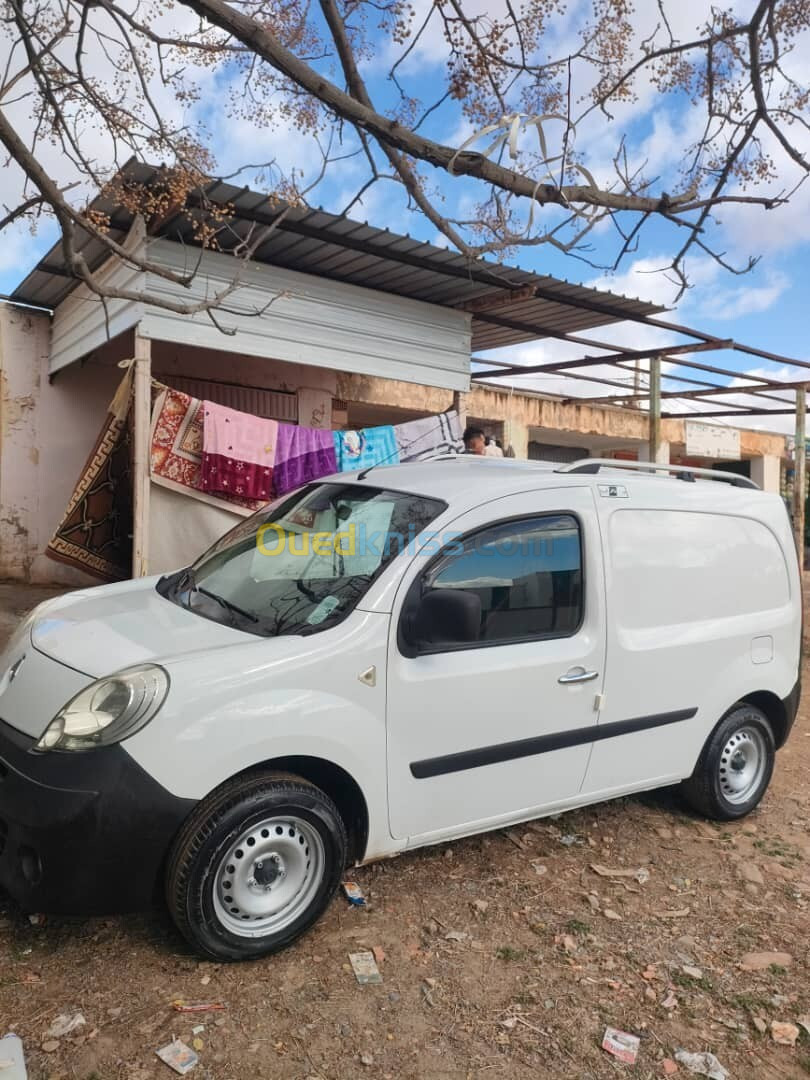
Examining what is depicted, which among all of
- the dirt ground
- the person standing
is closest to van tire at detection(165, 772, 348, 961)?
the dirt ground

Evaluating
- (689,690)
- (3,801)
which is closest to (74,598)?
(3,801)

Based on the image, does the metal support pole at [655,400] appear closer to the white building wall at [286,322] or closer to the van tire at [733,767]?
the white building wall at [286,322]

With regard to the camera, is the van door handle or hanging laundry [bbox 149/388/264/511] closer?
the van door handle

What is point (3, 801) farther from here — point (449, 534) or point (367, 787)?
point (449, 534)

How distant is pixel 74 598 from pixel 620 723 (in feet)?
7.92

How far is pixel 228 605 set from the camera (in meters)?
2.99

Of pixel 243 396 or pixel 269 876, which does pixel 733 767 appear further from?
pixel 243 396

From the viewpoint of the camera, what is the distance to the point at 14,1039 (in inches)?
81.9

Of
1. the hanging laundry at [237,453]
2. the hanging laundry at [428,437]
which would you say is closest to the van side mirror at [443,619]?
the hanging laundry at [237,453]

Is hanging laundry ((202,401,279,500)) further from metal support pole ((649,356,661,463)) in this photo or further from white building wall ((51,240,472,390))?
metal support pole ((649,356,661,463))

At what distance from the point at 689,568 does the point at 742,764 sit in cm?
118

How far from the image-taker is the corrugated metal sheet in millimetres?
9180

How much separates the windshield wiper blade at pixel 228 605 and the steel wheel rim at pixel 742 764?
2.43 metres

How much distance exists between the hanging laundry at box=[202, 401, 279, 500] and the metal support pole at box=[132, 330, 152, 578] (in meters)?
0.48
